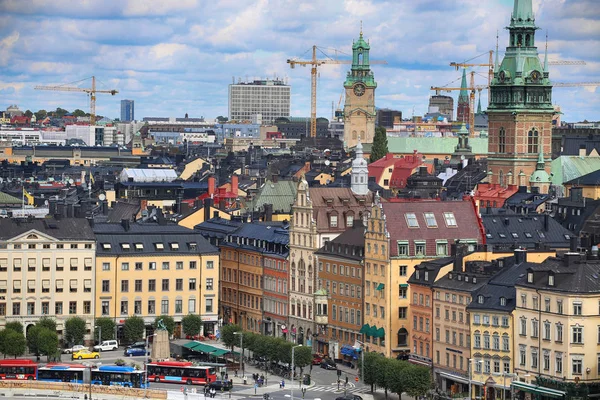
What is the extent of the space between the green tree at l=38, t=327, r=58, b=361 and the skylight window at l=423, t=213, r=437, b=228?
30.8 meters

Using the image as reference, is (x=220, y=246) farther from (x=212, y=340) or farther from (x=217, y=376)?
(x=217, y=376)

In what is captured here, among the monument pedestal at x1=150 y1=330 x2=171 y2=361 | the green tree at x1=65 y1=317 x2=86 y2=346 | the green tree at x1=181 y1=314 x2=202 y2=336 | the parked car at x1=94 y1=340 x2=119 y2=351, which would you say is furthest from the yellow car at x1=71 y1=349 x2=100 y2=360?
the green tree at x1=181 y1=314 x2=202 y2=336

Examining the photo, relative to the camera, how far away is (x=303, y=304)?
16775 centimetres

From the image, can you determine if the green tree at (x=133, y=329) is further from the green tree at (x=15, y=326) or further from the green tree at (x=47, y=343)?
the green tree at (x=47, y=343)

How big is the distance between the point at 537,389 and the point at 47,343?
42.5 meters

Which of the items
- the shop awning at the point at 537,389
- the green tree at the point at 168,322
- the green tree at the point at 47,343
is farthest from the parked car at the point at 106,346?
the shop awning at the point at 537,389

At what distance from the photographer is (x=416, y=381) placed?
444 ft

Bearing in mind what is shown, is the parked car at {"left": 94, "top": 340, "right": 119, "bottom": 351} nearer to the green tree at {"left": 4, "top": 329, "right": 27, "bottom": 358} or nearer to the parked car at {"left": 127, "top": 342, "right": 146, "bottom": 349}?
the parked car at {"left": 127, "top": 342, "right": 146, "bottom": 349}

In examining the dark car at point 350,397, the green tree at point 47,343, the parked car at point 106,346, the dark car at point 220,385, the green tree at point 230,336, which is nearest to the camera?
the dark car at point 350,397

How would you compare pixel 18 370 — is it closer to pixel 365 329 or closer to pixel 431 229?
pixel 365 329

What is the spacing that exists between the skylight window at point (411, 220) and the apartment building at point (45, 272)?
29029mm

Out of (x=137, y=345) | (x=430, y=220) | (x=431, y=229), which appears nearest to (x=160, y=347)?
(x=137, y=345)

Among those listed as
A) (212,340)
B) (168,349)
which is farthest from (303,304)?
(168,349)

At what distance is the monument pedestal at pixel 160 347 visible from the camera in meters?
150
